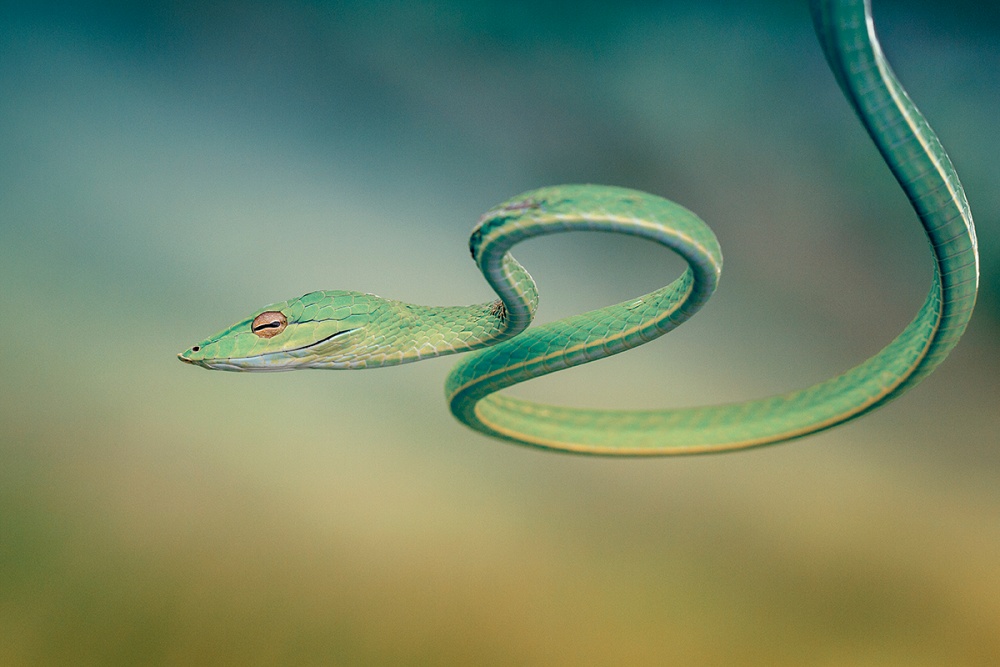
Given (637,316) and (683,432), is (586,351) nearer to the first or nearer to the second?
(637,316)

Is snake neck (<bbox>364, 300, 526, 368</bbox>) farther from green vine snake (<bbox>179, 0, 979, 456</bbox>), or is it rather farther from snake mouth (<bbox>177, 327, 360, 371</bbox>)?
snake mouth (<bbox>177, 327, 360, 371</bbox>)

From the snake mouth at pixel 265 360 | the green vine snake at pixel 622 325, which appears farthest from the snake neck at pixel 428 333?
the snake mouth at pixel 265 360

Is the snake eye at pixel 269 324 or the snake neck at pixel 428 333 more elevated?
the snake eye at pixel 269 324

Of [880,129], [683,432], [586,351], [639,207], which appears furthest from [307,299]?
[880,129]

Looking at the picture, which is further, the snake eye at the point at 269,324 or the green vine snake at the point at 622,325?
the snake eye at the point at 269,324

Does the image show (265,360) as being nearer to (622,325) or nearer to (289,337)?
(289,337)

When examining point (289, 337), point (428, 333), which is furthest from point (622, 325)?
point (289, 337)

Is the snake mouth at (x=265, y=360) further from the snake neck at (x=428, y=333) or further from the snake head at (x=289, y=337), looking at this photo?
the snake neck at (x=428, y=333)
